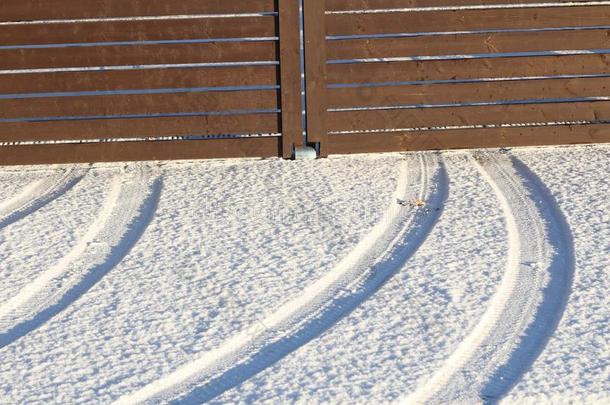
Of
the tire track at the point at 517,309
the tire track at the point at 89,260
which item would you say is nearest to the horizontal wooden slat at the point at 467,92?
the tire track at the point at 517,309

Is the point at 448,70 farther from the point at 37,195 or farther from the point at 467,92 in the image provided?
the point at 37,195

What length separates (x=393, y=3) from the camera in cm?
748

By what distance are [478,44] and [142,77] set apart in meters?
2.56

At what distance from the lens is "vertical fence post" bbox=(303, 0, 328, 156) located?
7.40 metres

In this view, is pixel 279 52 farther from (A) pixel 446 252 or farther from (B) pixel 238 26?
(A) pixel 446 252

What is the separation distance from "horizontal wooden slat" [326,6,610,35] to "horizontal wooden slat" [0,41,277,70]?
0.62 m

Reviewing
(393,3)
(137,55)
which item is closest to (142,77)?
(137,55)

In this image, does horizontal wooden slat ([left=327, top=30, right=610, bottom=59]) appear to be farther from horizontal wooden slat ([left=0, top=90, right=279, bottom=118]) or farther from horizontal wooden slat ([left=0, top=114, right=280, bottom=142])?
horizontal wooden slat ([left=0, top=114, right=280, bottom=142])

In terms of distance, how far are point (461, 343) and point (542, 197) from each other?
2.44 meters

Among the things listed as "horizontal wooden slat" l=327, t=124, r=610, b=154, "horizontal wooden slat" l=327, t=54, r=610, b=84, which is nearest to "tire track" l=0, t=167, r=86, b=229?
"horizontal wooden slat" l=327, t=124, r=610, b=154

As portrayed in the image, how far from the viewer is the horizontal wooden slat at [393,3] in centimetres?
743

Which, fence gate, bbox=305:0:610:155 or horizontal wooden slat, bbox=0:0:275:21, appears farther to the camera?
fence gate, bbox=305:0:610:155

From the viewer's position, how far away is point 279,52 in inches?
294

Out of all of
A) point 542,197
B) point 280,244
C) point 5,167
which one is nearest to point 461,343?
point 280,244
